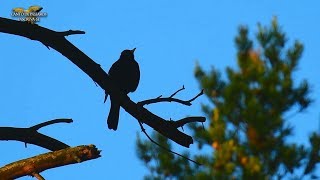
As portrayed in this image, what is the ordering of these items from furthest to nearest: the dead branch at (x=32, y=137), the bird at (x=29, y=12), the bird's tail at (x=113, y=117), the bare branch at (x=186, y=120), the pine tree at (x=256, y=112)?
the bird's tail at (x=113, y=117)
the bird at (x=29, y=12)
the bare branch at (x=186, y=120)
the dead branch at (x=32, y=137)
the pine tree at (x=256, y=112)

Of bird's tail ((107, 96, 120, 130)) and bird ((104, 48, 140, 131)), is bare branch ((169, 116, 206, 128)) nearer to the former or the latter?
bird's tail ((107, 96, 120, 130))

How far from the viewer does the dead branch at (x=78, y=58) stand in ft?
18.9

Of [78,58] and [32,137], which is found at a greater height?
[78,58]

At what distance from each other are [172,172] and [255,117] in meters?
1.52

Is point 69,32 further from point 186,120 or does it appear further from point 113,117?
point 113,117

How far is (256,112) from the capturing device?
4.54 metres

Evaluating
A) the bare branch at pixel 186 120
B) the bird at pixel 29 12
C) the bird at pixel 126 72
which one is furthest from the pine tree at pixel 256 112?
the bird at pixel 126 72

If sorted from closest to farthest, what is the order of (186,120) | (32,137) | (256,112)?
(256,112) < (32,137) < (186,120)

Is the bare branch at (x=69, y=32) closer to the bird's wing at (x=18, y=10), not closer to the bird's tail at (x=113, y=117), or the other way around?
the bird's wing at (x=18, y=10)

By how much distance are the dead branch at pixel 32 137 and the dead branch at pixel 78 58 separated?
1.48 feet

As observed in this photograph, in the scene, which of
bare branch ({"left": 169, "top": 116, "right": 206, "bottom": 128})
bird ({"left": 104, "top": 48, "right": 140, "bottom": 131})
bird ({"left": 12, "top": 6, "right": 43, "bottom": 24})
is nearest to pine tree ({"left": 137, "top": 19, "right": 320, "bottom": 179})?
bare branch ({"left": 169, "top": 116, "right": 206, "bottom": 128})

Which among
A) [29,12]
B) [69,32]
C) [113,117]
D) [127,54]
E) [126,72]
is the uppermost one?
[127,54]

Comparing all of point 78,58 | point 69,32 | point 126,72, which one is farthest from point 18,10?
point 126,72

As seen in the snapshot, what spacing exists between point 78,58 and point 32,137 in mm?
632
